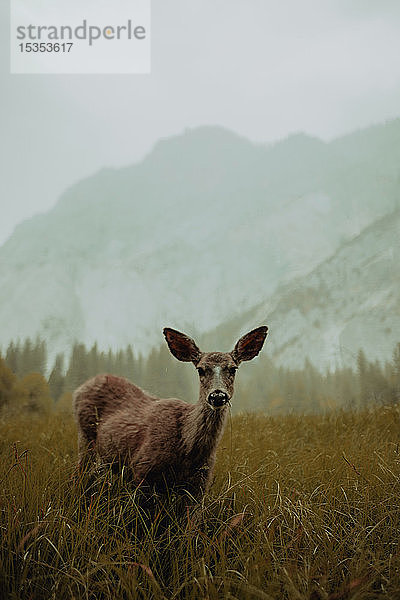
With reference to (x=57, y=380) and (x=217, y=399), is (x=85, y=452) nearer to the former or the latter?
(x=217, y=399)

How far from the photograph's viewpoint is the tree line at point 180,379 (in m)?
8.47

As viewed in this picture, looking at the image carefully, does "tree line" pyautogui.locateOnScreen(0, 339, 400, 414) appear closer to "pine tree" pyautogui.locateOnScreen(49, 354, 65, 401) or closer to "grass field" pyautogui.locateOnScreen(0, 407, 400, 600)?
"pine tree" pyautogui.locateOnScreen(49, 354, 65, 401)

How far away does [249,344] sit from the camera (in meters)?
3.79

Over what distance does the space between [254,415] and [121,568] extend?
4.80 metres

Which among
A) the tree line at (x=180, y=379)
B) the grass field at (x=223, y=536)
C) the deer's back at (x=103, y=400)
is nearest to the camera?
the grass field at (x=223, y=536)

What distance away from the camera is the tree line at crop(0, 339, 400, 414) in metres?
8.47

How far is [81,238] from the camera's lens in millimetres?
17203

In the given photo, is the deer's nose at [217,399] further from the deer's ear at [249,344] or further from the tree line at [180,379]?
the tree line at [180,379]

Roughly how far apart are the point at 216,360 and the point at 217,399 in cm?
40

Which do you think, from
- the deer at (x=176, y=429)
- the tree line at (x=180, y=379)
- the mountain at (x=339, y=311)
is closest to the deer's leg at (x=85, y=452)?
the deer at (x=176, y=429)

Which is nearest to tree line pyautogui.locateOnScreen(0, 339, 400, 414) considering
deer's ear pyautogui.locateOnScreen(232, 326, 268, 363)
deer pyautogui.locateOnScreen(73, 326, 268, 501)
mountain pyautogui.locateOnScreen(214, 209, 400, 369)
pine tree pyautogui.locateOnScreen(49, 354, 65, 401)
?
pine tree pyautogui.locateOnScreen(49, 354, 65, 401)

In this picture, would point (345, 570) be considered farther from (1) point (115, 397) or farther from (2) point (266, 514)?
(1) point (115, 397)

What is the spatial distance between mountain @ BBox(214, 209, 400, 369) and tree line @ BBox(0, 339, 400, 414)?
2.19 ft

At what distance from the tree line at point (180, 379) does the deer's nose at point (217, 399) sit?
4374mm
